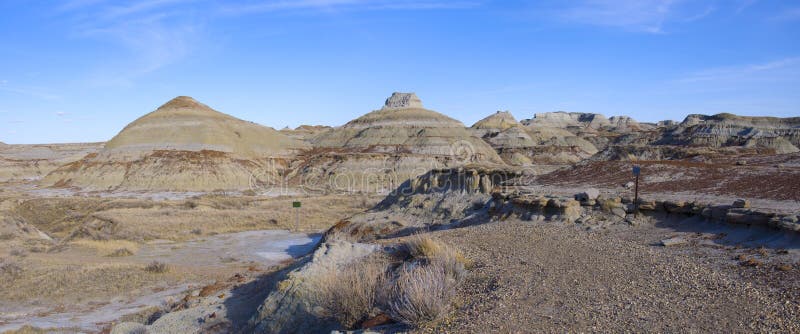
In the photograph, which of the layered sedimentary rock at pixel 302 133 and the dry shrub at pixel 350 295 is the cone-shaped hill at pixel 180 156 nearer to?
the layered sedimentary rock at pixel 302 133

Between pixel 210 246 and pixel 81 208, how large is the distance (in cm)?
2110

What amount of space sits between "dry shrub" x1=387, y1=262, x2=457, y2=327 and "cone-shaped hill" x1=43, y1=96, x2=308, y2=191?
196 ft

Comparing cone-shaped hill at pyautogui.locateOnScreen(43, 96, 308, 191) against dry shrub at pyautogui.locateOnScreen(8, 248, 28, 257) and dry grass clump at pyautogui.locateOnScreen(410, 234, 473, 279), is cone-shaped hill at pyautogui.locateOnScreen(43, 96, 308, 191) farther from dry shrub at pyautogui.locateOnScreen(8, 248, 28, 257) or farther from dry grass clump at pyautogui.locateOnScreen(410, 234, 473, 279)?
dry grass clump at pyautogui.locateOnScreen(410, 234, 473, 279)

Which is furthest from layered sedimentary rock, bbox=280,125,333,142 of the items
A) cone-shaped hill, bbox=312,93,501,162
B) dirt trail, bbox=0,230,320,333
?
dirt trail, bbox=0,230,320,333

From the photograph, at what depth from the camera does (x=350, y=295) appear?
7.41 m

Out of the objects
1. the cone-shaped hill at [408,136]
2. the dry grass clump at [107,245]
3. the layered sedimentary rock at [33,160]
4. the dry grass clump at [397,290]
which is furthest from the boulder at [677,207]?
the layered sedimentary rock at [33,160]

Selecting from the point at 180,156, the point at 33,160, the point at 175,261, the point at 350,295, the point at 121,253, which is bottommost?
the point at 175,261

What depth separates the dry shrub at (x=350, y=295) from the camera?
7.34 m

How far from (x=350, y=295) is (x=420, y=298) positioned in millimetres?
1376

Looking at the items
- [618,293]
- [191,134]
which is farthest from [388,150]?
[618,293]

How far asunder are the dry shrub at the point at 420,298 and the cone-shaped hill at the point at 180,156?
196 feet

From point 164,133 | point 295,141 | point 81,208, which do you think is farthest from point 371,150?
point 81,208

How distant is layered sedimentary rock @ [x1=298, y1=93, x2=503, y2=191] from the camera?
69.3 metres

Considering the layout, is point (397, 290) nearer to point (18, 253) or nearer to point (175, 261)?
point (175, 261)
